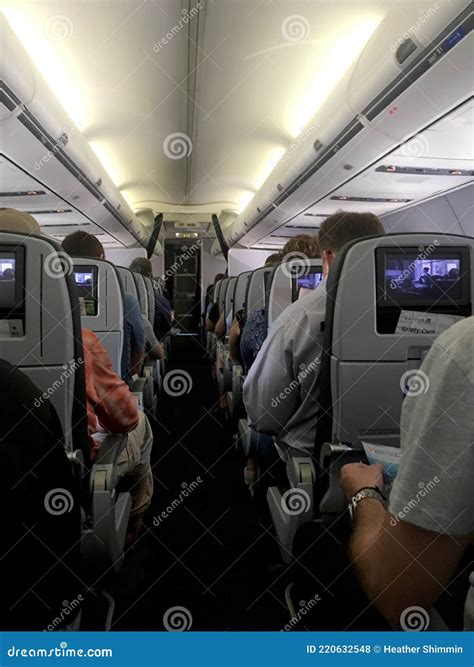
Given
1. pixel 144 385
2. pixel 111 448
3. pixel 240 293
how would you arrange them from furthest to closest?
1. pixel 240 293
2. pixel 144 385
3. pixel 111 448

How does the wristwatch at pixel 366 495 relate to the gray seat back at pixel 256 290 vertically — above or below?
below

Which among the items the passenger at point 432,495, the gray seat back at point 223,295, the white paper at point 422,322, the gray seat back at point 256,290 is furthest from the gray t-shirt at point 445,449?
the gray seat back at point 223,295

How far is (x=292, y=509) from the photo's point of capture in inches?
79.6

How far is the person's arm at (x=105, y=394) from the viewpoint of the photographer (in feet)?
6.95

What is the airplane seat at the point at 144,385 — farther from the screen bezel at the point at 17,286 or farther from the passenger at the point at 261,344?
the screen bezel at the point at 17,286

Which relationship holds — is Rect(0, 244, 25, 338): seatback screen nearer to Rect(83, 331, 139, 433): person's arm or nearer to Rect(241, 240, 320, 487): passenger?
Rect(83, 331, 139, 433): person's arm

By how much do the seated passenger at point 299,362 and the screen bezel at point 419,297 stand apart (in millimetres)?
370

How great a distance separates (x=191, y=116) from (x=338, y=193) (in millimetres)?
2018

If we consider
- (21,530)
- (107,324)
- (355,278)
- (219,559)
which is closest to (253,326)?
(107,324)

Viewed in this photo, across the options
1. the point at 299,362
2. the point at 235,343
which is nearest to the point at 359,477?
the point at 299,362

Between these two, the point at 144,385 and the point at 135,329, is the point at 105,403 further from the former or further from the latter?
the point at 144,385

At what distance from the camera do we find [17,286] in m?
1.57

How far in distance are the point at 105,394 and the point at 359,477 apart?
4.01 ft
